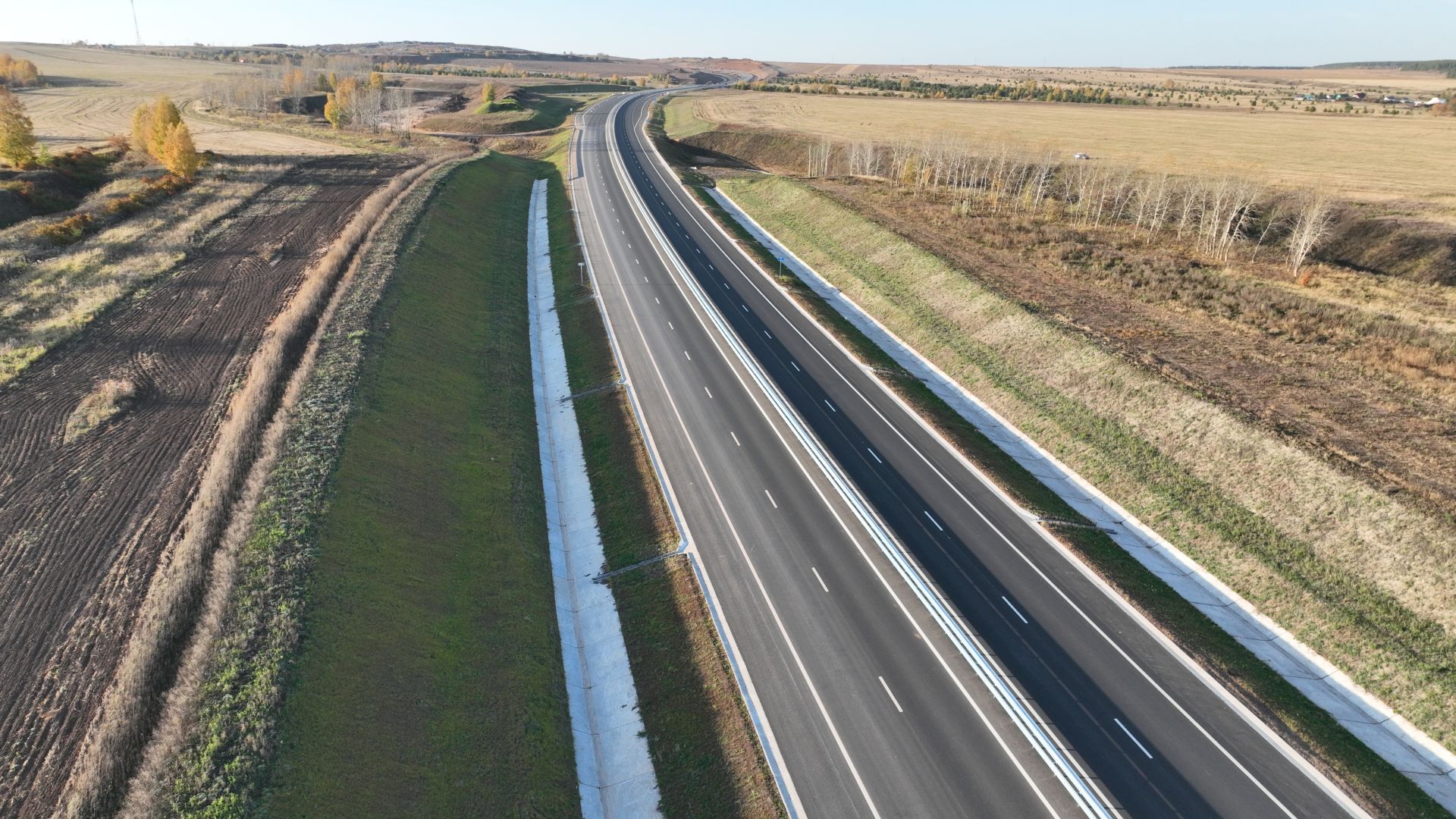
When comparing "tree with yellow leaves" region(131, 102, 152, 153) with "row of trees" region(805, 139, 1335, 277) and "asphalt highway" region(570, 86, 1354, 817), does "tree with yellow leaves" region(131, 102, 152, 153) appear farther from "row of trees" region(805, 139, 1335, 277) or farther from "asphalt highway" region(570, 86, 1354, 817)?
"row of trees" region(805, 139, 1335, 277)

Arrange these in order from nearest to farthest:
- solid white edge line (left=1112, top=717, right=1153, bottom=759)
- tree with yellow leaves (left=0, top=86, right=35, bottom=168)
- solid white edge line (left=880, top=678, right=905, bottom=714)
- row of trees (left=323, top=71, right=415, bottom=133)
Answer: solid white edge line (left=1112, top=717, right=1153, bottom=759) → solid white edge line (left=880, top=678, right=905, bottom=714) → tree with yellow leaves (left=0, top=86, right=35, bottom=168) → row of trees (left=323, top=71, right=415, bottom=133)

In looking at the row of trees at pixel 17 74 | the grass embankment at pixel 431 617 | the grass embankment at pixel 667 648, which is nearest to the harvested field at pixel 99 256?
the grass embankment at pixel 431 617

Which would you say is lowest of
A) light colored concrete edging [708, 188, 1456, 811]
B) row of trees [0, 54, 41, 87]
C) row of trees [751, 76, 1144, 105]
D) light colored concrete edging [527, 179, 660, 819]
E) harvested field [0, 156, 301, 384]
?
light colored concrete edging [527, 179, 660, 819]

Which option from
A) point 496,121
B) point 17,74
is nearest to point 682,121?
point 496,121

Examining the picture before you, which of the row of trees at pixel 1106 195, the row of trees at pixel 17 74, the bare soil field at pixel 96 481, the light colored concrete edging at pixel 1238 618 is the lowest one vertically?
the light colored concrete edging at pixel 1238 618

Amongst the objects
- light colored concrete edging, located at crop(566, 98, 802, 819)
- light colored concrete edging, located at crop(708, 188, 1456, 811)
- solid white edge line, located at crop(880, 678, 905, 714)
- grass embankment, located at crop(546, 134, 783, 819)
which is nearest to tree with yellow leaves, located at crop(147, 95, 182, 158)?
light colored concrete edging, located at crop(566, 98, 802, 819)

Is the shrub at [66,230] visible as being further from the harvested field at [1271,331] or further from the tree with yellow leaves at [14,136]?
the harvested field at [1271,331]

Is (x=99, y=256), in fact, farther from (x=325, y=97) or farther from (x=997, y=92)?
(x=997, y=92)
